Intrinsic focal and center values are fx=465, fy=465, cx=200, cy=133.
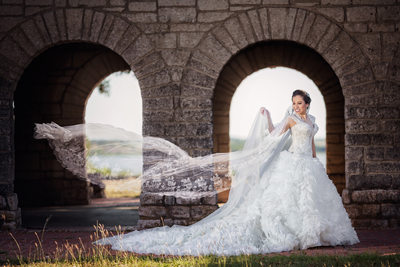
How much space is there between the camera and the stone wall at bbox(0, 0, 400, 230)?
6637 millimetres

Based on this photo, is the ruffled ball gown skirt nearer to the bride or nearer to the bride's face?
the bride

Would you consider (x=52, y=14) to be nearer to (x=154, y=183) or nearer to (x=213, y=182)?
(x=154, y=183)

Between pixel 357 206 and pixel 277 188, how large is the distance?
6.54 ft

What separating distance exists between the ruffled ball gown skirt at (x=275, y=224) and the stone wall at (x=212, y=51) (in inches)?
58.8

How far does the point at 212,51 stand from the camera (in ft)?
22.2

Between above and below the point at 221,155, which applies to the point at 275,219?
below

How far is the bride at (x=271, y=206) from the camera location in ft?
16.2

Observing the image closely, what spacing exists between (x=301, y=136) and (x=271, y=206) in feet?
3.07

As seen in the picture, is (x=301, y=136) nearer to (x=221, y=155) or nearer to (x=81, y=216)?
(x=221, y=155)

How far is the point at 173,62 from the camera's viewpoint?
6.82 m

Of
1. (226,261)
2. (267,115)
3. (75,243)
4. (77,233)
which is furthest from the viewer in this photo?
(77,233)

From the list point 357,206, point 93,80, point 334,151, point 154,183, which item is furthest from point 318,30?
point 93,80

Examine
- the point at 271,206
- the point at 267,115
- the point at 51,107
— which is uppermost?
the point at 51,107

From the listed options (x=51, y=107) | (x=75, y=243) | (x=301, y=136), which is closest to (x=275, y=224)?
(x=301, y=136)
